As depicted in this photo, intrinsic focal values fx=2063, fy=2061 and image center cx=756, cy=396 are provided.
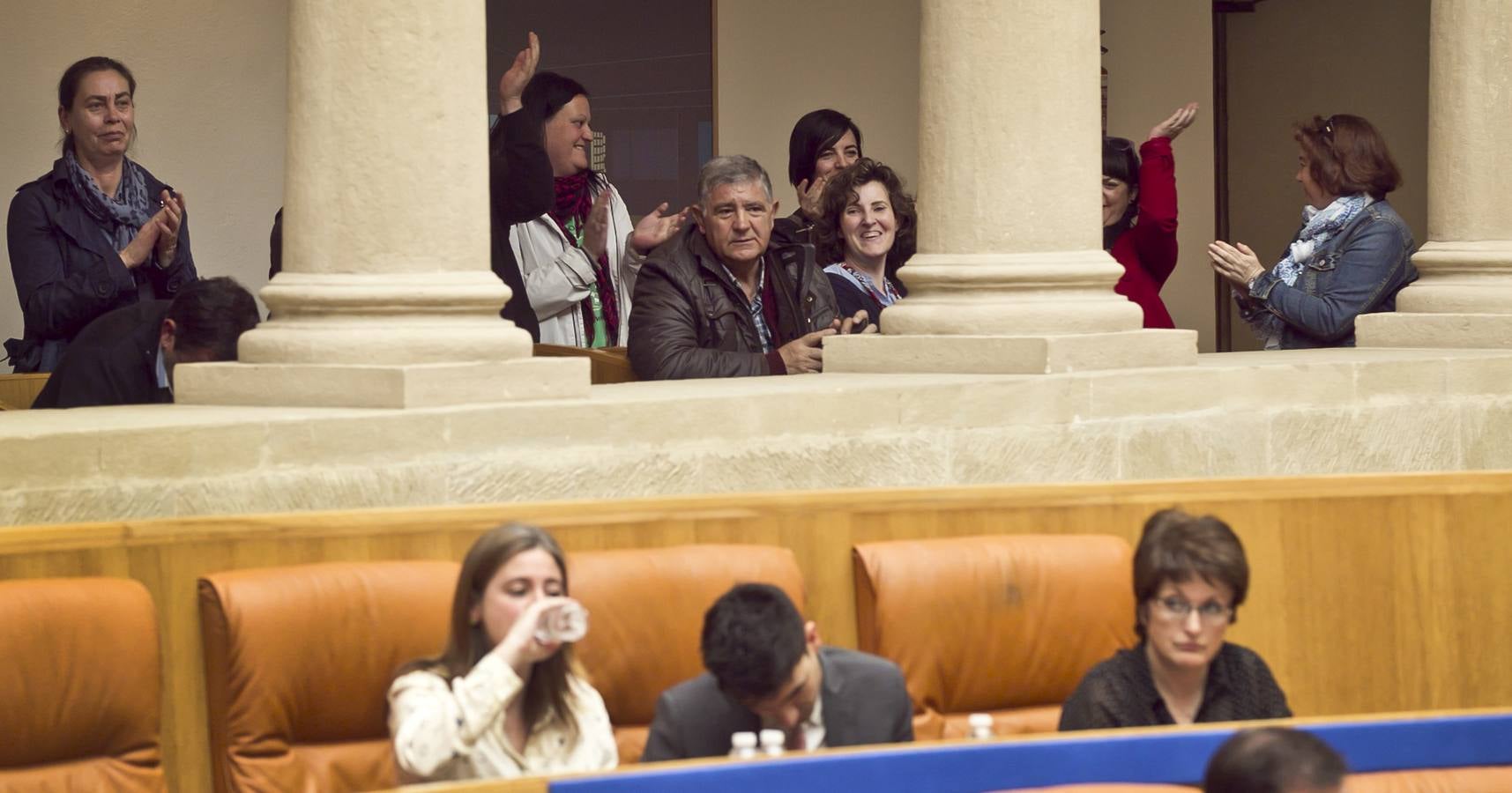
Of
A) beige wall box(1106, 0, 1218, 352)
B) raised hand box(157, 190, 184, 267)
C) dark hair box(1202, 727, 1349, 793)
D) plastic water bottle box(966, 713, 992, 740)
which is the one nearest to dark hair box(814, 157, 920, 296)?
raised hand box(157, 190, 184, 267)

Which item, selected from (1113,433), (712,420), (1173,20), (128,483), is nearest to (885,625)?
(712,420)

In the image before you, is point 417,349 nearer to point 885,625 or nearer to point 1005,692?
point 885,625

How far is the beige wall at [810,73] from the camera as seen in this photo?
11.3 metres

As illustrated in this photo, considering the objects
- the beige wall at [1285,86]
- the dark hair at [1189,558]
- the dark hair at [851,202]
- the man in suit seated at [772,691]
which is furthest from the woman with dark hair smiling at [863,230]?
the beige wall at [1285,86]

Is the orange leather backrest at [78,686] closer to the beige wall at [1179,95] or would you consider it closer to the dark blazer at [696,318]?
the dark blazer at [696,318]

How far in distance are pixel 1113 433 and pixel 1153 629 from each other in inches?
69.5

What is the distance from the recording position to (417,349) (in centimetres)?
527

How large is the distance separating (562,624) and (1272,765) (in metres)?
1.56

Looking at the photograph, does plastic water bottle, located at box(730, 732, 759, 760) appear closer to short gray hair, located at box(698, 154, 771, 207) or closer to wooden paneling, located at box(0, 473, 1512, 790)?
wooden paneling, located at box(0, 473, 1512, 790)

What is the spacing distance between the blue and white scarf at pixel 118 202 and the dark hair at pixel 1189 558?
13.6 feet

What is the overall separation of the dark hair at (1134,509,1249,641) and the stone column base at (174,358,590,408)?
171 centimetres

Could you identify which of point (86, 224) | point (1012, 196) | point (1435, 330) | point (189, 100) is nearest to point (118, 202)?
point (86, 224)

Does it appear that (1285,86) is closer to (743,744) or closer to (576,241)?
(576,241)

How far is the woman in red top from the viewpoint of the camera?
7691 mm
